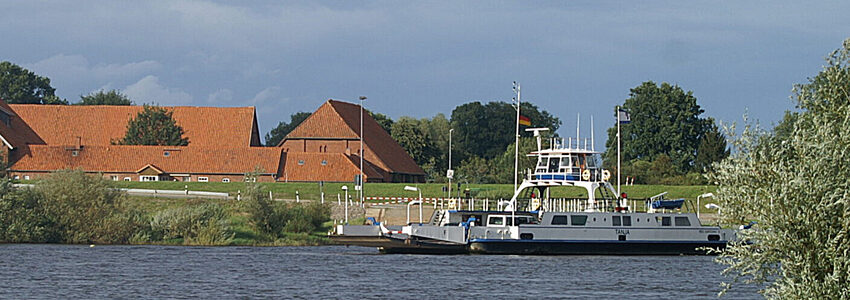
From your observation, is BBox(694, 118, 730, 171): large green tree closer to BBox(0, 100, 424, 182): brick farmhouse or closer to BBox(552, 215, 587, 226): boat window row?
BBox(0, 100, 424, 182): brick farmhouse

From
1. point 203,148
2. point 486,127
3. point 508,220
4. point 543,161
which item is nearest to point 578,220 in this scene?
point 508,220

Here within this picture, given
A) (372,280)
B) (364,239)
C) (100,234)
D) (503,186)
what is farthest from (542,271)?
(503,186)

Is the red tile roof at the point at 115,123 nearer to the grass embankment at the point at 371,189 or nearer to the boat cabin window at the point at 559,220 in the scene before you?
the grass embankment at the point at 371,189

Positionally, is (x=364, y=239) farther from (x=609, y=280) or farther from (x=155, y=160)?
(x=155, y=160)

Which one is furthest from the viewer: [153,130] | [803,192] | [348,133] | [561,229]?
[153,130]

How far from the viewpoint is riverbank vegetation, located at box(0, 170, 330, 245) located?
56.7m

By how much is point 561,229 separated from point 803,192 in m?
31.2

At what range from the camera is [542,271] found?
43406 mm

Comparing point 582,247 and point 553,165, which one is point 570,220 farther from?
point 553,165

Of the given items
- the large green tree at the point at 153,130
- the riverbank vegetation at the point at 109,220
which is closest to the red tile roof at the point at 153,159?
the large green tree at the point at 153,130

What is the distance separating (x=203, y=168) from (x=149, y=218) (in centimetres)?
2833

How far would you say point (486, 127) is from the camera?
5531 inches

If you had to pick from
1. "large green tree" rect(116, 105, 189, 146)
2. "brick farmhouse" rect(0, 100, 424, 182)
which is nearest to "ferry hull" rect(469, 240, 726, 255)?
"brick farmhouse" rect(0, 100, 424, 182)

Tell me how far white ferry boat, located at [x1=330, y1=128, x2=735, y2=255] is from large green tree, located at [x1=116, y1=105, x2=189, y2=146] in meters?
48.9
